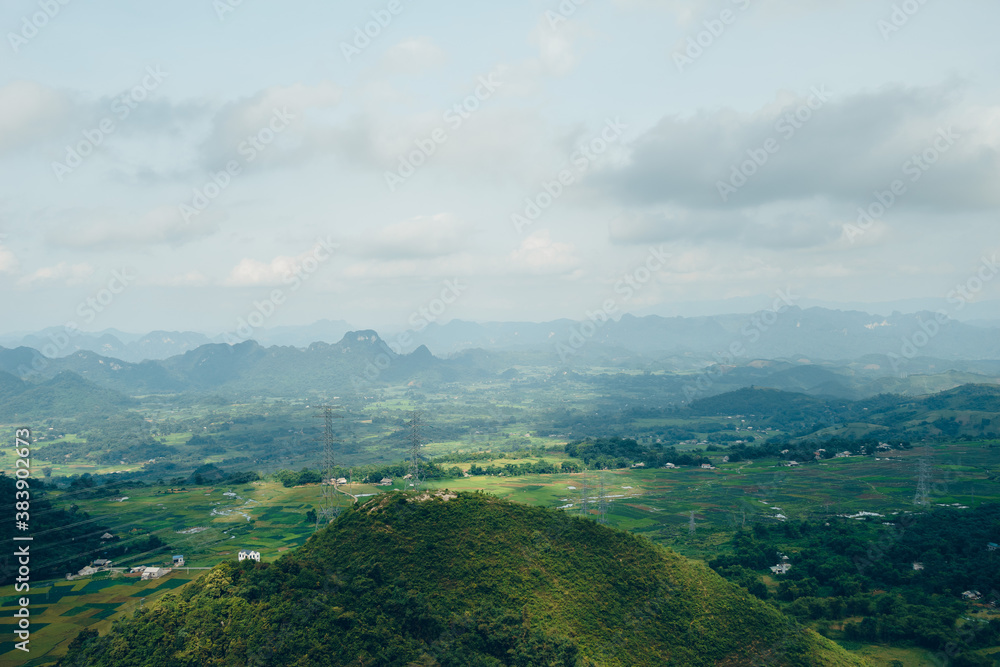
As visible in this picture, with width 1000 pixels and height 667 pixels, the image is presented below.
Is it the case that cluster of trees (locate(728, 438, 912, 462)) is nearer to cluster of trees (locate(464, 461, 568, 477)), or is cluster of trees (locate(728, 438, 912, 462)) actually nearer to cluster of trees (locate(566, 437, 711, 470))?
cluster of trees (locate(566, 437, 711, 470))

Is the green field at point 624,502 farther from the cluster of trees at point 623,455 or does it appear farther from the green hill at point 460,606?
the green hill at point 460,606

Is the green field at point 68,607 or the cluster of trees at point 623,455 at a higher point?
the green field at point 68,607

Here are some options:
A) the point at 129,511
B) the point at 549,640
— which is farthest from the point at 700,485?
the point at 129,511

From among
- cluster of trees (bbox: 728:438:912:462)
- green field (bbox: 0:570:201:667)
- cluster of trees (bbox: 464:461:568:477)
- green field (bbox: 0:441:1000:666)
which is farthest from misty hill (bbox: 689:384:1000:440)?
green field (bbox: 0:570:201:667)

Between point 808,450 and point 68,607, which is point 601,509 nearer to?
point 68,607

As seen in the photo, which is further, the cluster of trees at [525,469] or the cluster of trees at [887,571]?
the cluster of trees at [525,469]

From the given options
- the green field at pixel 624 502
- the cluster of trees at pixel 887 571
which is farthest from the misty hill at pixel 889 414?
the cluster of trees at pixel 887 571

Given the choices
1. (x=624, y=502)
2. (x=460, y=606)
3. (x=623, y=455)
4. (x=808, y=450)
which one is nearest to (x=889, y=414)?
(x=808, y=450)
